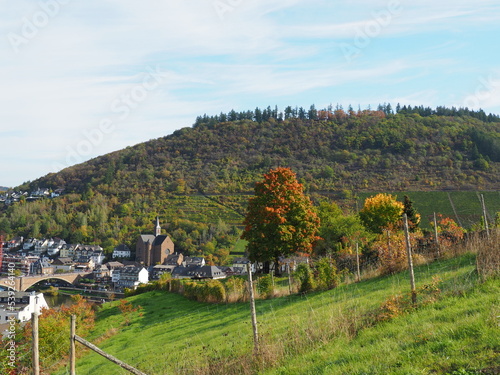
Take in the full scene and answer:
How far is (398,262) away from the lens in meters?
14.1

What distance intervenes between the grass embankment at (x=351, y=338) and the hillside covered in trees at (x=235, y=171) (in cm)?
6569

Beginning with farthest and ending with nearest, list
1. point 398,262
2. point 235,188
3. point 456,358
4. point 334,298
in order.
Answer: point 235,188 < point 398,262 < point 334,298 < point 456,358

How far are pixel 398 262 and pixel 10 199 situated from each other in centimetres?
16813

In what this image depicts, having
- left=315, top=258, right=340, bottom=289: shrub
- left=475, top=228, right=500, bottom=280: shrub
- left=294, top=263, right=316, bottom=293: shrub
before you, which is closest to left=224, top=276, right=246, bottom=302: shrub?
left=294, top=263, right=316, bottom=293: shrub

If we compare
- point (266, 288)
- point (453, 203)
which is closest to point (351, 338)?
point (266, 288)

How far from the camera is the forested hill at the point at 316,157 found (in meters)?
94.9

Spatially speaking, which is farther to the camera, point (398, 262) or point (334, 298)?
point (398, 262)

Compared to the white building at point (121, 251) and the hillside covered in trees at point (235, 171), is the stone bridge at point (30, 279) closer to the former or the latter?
the white building at point (121, 251)

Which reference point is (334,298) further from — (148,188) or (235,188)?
(148,188)

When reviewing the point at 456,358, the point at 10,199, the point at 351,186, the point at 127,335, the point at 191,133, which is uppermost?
the point at 191,133

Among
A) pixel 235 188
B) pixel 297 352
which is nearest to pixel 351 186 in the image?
pixel 235 188

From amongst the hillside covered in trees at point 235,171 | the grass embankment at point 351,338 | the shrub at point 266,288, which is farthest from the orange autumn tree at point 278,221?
the hillside covered in trees at point 235,171

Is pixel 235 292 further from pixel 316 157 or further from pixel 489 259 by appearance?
pixel 316 157

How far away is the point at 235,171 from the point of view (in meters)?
118
